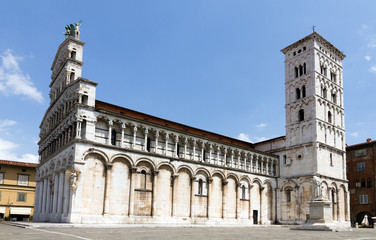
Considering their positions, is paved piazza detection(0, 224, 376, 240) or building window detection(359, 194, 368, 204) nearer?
paved piazza detection(0, 224, 376, 240)

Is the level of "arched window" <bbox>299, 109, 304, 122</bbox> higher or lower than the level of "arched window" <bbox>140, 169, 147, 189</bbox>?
higher

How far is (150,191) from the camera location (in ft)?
105

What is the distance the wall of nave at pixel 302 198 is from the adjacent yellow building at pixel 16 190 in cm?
3720

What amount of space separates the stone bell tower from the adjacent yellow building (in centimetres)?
3768

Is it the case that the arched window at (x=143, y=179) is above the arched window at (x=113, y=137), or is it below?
below

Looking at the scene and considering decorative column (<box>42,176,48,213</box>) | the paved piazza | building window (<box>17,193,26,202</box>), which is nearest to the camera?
the paved piazza

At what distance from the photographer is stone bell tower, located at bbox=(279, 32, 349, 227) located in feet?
140

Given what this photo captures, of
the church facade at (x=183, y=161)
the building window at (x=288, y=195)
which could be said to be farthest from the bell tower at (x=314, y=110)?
the building window at (x=288, y=195)

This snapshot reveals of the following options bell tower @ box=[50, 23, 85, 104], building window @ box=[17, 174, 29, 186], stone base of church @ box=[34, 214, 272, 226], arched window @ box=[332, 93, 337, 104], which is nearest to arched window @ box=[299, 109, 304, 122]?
arched window @ box=[332, 93, 337, 104]

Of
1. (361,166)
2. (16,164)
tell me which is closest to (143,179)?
(16,164)

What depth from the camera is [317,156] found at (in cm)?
4222

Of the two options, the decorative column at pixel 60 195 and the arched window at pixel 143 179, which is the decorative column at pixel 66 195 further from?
the arched window at pixel 143 179

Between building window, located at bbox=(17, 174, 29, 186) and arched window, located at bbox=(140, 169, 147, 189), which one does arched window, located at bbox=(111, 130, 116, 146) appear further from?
building window, located at bbox=(17, 174, 29, 186)

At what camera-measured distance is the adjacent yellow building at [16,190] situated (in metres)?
50.8
